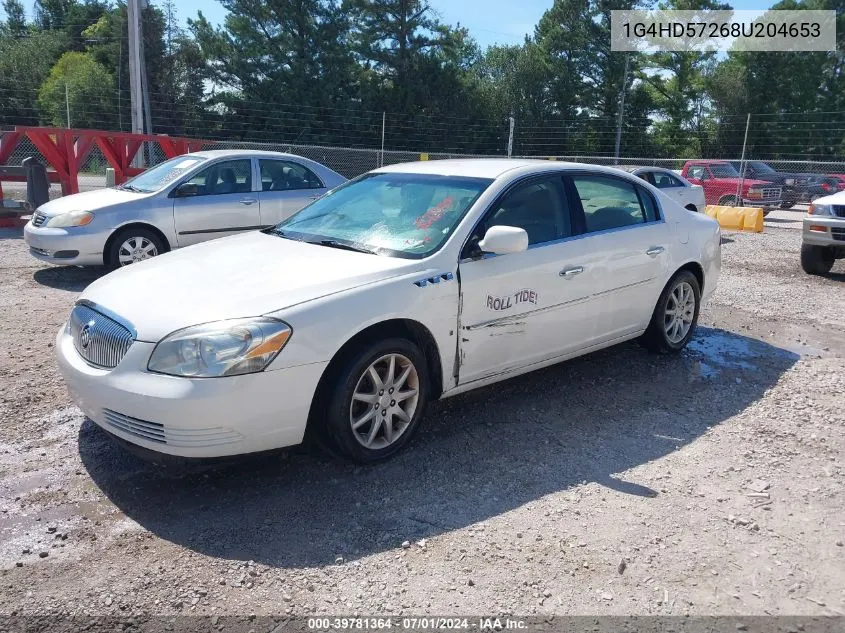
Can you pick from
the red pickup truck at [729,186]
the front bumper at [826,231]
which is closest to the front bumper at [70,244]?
the front bumper at [826,231]

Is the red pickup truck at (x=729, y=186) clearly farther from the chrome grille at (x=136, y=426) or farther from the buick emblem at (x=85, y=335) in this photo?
the chrome grille at (x=136, y=426)

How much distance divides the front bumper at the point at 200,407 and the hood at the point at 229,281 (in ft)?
0.78

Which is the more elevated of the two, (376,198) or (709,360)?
(376,198)

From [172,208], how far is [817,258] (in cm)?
856

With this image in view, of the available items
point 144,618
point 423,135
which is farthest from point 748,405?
point 423,135

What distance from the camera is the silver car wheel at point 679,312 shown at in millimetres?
5819

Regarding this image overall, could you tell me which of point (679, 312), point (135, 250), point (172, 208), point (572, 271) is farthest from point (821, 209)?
point (135, 250)

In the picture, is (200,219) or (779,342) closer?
(779,342)

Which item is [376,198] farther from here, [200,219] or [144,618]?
[200,219]

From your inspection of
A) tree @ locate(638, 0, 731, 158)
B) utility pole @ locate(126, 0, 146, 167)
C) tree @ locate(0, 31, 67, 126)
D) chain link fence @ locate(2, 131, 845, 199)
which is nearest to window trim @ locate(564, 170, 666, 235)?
chain link fence @ locate(2, 131, 845, 199)

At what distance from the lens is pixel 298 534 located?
325 centimetres

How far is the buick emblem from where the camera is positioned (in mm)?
3729

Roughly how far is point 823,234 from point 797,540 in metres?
7.63

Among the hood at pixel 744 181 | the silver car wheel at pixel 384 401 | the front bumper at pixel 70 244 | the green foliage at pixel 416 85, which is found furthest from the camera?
the green foliage at pixel 416 85
